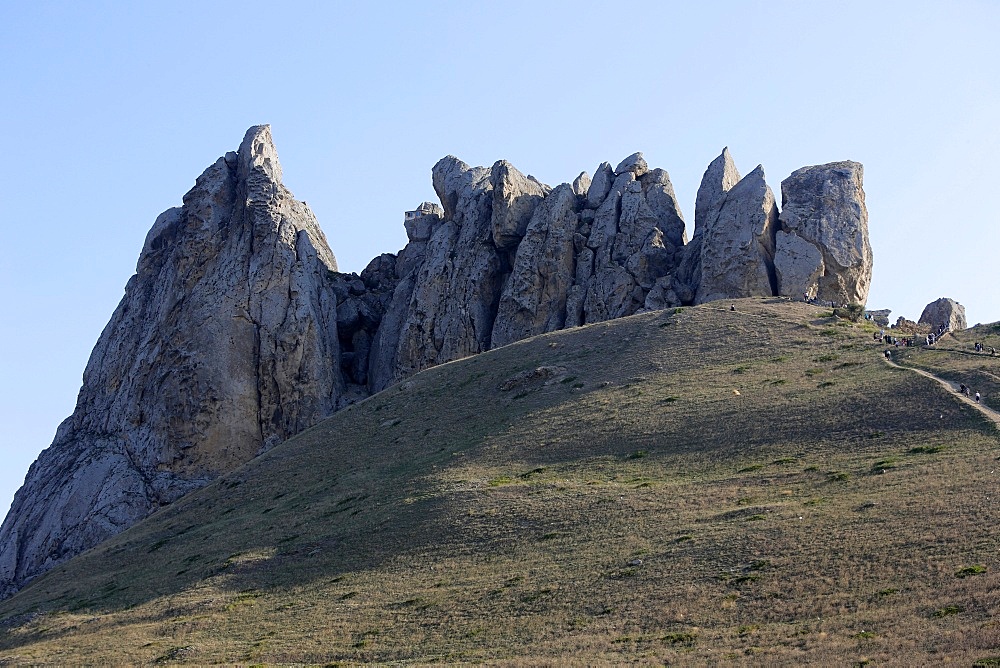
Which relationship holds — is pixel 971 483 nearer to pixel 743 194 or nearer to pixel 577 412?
pixel 577 412

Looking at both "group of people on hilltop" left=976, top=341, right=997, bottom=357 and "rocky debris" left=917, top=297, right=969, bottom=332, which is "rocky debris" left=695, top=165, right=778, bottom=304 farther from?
"group of people on hilltop" left=976, top=341, right=997, bottom=357

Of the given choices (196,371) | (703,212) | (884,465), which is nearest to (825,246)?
(703,212)

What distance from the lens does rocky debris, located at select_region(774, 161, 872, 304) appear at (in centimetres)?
10300

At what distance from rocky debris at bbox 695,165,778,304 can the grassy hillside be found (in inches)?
270

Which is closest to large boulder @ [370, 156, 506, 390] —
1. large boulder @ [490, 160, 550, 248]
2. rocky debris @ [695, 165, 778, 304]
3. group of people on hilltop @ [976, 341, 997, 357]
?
large boulder @ [490, 160, 550, 248]

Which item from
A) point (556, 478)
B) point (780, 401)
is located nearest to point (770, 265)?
point (780, 401)

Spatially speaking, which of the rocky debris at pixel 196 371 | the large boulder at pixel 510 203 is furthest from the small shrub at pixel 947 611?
the large boulder at pixel 510 203

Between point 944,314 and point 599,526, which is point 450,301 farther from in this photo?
point 599,526

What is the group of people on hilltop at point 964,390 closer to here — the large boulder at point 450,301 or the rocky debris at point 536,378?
the rocky debris at point 536,378

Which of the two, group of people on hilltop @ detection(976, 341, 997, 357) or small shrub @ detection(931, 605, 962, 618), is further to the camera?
group of people on hilltop @ detection(976, 341, 997, 357)

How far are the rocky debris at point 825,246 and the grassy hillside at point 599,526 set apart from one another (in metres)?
6.41

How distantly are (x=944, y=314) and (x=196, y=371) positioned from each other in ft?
223

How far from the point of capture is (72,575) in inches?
3164

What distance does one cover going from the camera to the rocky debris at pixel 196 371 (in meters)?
103
